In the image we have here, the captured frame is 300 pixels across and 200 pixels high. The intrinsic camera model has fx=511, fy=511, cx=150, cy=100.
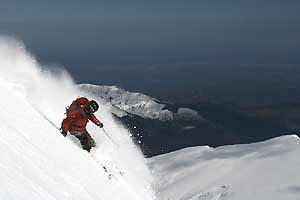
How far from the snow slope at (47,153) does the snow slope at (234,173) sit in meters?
1.15

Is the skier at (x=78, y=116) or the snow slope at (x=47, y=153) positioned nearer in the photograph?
the snow slope at (x=47, y=153)

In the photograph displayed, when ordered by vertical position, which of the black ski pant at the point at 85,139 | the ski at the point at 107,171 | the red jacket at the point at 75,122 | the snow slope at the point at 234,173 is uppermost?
the red jacket at the point at 75,122

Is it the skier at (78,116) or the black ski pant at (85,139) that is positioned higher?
the skier at (78,116)

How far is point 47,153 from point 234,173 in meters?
10.2

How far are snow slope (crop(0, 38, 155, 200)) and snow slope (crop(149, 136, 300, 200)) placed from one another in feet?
3.76

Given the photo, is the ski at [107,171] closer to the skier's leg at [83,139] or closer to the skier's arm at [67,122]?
the skier's leg at [83,139]

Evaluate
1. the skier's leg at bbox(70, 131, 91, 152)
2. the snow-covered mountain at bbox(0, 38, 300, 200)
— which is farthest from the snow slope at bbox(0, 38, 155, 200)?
the skier's leg at bbox(70, 131, 91, 152)

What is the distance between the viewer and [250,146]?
25.0m

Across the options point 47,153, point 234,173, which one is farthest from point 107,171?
point 234,173

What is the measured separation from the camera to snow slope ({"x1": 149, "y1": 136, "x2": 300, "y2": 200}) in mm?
17406

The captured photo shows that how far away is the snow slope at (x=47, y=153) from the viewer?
8.59 m

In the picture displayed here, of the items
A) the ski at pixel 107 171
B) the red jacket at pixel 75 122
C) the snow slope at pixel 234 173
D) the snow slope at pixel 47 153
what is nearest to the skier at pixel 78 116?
the red jacket at pixel 75 122

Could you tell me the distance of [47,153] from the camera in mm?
11766

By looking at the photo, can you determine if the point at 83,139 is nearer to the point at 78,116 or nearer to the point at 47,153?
the point at 78,116
